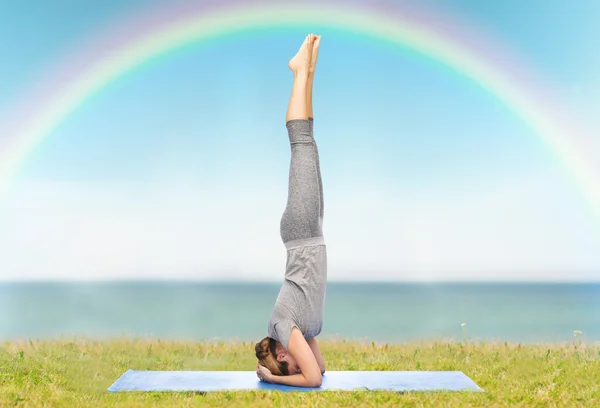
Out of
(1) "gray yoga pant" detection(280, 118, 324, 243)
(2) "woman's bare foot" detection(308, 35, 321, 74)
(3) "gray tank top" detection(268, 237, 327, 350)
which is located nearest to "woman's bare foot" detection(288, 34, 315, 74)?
(2) "woman's bare foot" detection(308, 35, 321, 74)

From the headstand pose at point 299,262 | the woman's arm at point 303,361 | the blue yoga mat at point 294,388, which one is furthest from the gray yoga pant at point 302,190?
the blue yoga mat at point 294,388

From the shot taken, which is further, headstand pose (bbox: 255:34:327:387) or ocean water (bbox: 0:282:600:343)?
ocean water (bbox: 0:282:600:343)

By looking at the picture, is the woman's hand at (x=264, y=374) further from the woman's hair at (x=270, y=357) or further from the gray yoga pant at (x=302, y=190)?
the gray yoga pant at (x=302, y=190)

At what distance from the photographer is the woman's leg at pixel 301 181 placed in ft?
18.2

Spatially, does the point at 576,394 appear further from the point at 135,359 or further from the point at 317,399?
the point at 135,359

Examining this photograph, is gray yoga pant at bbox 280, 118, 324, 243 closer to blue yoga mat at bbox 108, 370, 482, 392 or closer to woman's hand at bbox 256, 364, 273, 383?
woman's hand at bbox 256, 364, 273, 383

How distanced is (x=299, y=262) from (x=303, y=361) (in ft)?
2.54

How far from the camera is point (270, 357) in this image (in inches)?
221

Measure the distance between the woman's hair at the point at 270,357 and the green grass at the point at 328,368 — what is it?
0.42m

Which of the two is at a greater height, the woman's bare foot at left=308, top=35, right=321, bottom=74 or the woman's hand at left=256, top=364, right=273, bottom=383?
the woman's bare foot at left=308, top=35, right=321, bottom=74

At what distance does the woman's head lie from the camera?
18.1 ft

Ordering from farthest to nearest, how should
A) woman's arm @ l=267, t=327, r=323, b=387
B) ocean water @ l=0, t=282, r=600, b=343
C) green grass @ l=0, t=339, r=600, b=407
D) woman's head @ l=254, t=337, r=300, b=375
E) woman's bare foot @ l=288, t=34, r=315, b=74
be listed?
ocean water @ l=0, t=282, r=600, b=343
woman's bare foot @ l=288, t=34, r=315, b=74
woman's head @ l=254, t=337, r=300, b=375
woman's arm @ l=267, t=327, r=323, b=387
green grass @ l=0, t=339, r=600, b=407

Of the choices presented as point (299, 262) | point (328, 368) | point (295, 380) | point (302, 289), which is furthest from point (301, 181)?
point (328, 368)

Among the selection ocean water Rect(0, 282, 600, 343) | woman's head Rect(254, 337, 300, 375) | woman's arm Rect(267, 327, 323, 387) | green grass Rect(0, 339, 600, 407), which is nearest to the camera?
green grass Rect(0, 339, 600, 407)
